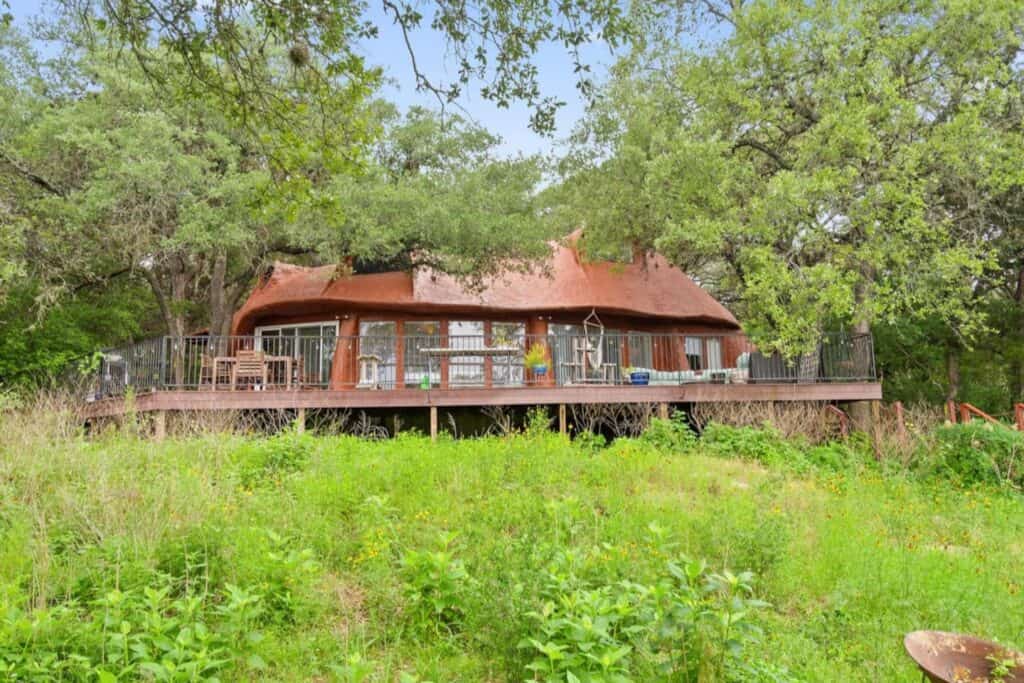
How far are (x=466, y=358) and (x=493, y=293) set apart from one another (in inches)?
70.1

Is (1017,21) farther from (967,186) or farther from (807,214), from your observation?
(807,214)

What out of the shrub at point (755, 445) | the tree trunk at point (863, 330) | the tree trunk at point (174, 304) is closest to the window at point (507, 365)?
the shrub at point (755, 445)

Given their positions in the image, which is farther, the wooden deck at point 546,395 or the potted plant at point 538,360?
the potted plant at point 538,360

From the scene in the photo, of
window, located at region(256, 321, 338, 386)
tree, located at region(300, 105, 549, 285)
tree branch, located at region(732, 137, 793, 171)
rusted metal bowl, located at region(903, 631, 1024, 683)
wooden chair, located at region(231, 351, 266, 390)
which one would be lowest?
rusted metal bowl, located at region(903, 631, 1024, 683)

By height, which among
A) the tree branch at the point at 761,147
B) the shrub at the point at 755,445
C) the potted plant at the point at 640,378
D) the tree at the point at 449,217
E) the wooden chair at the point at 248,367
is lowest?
the shrub at the point at 755,445

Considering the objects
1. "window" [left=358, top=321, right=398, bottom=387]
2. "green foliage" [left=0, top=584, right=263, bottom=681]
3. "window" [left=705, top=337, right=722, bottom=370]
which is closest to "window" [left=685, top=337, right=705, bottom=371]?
"window" [left=705, top=337, right=722, bottom=370]

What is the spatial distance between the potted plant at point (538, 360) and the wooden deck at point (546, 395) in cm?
140

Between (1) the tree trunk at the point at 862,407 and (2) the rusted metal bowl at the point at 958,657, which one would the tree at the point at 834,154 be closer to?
(1) the tree trunk at the point at 862,407

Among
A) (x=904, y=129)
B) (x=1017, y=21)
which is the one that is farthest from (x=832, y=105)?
(x=1017, y=21)

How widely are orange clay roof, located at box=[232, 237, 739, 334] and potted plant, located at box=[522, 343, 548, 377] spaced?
186 cm

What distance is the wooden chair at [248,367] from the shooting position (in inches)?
513

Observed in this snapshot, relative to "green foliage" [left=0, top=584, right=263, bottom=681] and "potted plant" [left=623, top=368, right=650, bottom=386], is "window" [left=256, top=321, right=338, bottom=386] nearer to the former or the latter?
"potted plant" [left=623, top=368, right=650, bottom=386]

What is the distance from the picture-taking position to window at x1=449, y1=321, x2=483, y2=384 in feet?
51.1

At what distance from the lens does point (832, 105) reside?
12656mm
